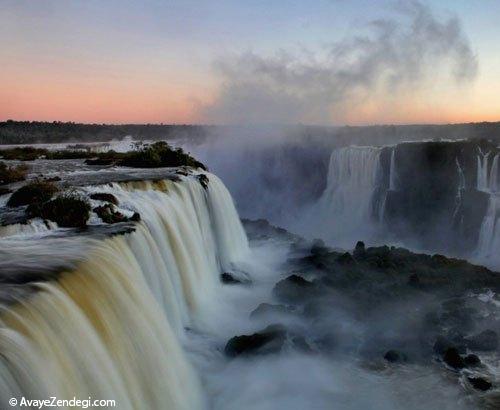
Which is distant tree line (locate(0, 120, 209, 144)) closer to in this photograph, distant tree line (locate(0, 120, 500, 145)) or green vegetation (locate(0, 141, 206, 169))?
distant tree line (locate(0, 120, 500, 145))

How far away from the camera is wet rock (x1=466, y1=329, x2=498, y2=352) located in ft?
46.5

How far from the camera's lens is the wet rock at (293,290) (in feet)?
57.7

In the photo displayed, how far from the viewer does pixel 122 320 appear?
27.9ft

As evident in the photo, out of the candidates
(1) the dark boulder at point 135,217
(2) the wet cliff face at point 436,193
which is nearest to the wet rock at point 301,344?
(1) the dark boulder at point 135,217

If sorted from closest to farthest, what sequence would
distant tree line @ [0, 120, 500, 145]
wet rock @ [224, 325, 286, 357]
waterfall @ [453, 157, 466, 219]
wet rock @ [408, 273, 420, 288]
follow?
wet rock @ [224, 325, 286, 357]
wet rock @ [408, 273, 420, 288]
waterfall @ [453, 157, 466, 219]
distant tree line @ [0, 120, 500, 145]

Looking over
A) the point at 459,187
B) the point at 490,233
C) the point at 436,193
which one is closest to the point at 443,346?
the point at 490,233

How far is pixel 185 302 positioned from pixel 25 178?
8769mm

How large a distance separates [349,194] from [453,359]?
92.4 ft

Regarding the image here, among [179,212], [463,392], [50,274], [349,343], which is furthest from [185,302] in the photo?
[463,392]

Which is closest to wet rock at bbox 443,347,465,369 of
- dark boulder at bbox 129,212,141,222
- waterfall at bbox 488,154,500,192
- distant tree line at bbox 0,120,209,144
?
dark boulder at bbox 129,212,141,222

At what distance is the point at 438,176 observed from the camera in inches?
1395

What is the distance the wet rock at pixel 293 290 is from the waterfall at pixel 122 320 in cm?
273

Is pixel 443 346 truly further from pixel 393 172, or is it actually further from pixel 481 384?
pixel 393 172

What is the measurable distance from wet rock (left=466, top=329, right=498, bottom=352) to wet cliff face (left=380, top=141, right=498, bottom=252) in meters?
18.2
